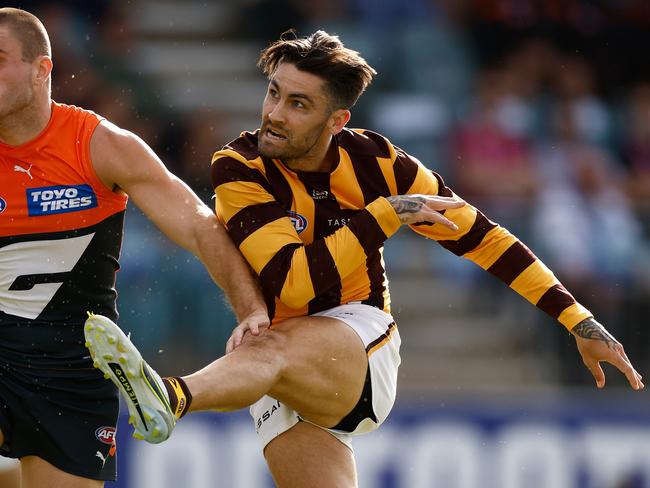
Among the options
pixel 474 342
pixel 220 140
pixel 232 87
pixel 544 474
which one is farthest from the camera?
pixel 232 87

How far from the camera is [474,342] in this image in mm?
10047

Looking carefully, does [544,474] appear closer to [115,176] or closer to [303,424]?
[303,424]

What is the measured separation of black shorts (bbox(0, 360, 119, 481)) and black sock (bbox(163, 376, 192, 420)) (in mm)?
641

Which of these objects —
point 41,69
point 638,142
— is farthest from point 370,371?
point 638,142

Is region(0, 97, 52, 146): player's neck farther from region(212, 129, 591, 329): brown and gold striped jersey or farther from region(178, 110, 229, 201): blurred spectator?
region(178, 110, 229, 201): blurred spectator

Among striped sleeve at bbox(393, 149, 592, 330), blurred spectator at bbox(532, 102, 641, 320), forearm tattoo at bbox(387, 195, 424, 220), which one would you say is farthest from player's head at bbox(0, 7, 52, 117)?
blurred spectator at bbox(532, 102, 641, 320)

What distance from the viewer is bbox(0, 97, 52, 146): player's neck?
5074 mm

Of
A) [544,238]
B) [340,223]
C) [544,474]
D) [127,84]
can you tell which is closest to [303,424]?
[340,223]

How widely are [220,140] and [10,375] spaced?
20.3 feet

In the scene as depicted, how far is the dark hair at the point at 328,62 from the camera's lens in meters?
5.43

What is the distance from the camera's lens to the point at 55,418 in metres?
5.12

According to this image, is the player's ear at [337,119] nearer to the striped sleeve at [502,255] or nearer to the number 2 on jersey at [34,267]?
the striped sleeve at [502,255]

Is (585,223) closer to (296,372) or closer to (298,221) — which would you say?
(298,221)

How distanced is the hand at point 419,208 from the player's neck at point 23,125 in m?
1.48
